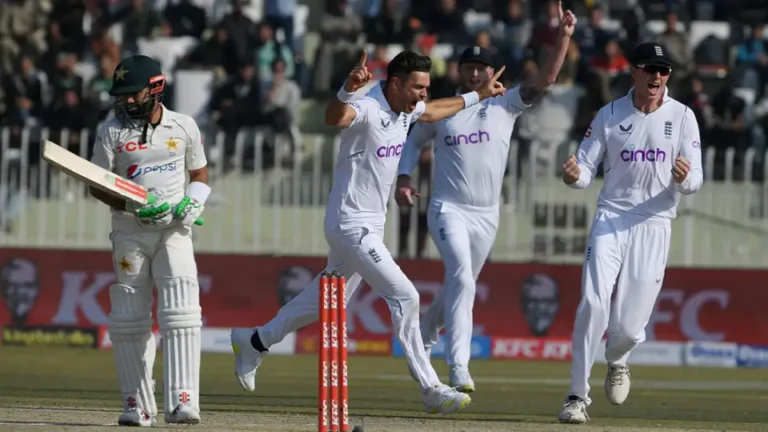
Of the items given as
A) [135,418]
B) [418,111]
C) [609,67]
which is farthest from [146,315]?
[609,67]

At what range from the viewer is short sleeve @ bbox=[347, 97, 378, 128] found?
990 cm

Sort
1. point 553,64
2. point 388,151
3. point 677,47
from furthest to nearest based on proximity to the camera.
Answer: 1. point 677,47
2. point 553,64
3. point 388,151

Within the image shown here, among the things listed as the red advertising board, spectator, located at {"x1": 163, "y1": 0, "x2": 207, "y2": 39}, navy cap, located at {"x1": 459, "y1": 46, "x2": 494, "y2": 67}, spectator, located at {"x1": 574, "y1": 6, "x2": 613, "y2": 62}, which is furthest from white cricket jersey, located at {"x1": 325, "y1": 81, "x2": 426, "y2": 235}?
spectator, located at {"x1": 163, "y1": 0, "x2": 207, "y2": 39}

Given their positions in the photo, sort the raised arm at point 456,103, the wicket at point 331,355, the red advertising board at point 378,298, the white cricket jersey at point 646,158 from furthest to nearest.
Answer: the red advertising board at point 378,298 < the raised arm at point 456,103 < the white cricket jersey at point 646,158 < the wicket at point 331,355

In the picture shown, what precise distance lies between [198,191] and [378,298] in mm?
9011

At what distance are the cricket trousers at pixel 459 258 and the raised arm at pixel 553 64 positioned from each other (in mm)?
915

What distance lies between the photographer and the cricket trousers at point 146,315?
9.16m

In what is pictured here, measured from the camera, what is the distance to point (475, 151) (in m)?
11.9

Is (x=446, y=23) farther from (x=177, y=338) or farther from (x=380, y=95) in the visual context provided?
(x=177, y=338)

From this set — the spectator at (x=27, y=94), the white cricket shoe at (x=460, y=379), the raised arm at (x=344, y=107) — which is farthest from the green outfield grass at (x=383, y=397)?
the spectator at (x=27, y=94)

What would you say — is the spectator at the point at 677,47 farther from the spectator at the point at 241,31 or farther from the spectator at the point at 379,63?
the spectator at the point at 241,31

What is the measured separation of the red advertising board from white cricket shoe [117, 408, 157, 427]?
8.98 meters

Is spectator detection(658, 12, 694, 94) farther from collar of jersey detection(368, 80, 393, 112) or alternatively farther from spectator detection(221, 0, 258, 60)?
collar of jersey detection(368, 80, 393, 112)

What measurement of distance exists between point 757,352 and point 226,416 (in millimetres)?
9499
